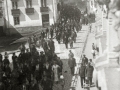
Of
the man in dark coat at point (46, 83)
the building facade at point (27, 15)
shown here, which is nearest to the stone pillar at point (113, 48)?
the man in dark coat at point (46, 83)

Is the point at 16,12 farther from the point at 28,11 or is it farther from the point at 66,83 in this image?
the point at 66,83

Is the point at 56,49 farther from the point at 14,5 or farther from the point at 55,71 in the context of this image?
the point at 14,5

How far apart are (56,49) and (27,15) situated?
47.2 feet

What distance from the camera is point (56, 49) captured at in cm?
2361

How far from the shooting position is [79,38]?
2780cm

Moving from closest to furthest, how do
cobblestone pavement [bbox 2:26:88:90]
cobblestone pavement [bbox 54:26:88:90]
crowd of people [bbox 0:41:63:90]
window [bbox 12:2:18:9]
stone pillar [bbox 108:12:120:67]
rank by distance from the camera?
stone pillar [bbox 108:12:120:67]
crowd of people [bbox 0:41:63:90]
cobblestone pavement [bbox 2:26:88:90]
cobblestone pavement [bbox 54:26:88:90]
window [bbox 12:2:18:9]

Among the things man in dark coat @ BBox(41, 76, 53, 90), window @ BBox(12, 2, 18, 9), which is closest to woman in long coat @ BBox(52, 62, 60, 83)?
man in dark coat @ BBox(41, 76, 53, 90)

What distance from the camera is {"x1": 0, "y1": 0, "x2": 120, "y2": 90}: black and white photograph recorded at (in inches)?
396

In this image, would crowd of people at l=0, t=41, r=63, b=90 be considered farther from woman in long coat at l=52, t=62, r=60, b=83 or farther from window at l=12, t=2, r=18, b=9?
window at l=12, t=2, r=18, b=9

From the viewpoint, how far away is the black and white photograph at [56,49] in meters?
10.1

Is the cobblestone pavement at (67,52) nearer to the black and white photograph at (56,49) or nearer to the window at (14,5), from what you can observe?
the black and white photograph at (56,49)

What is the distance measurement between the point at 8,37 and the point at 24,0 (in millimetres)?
5701

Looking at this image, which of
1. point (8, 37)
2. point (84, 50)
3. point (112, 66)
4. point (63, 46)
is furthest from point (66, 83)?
point (8, 37)

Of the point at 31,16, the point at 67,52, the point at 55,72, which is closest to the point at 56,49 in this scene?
the point at 67,52
